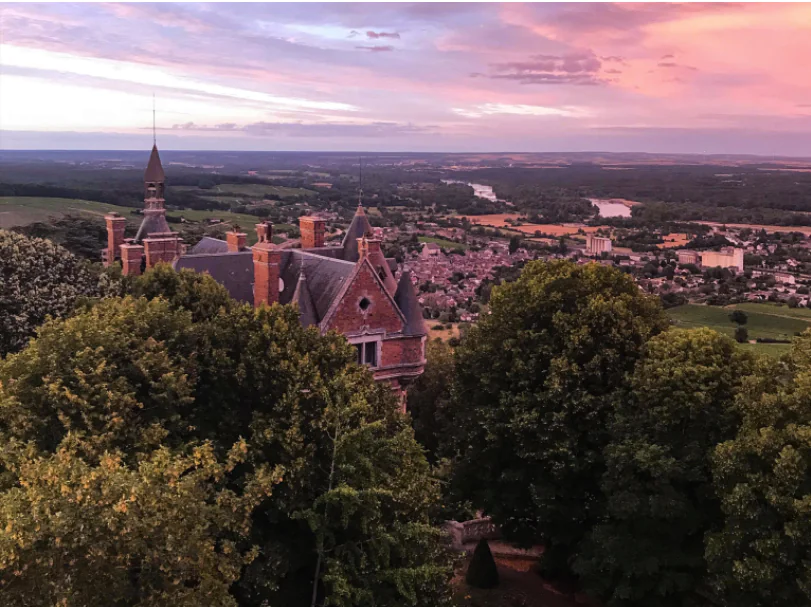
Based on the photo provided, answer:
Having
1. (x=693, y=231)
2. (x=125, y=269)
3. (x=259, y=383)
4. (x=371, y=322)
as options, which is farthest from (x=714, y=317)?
(x=693, y=231)

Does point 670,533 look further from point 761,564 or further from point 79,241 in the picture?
point 79,241

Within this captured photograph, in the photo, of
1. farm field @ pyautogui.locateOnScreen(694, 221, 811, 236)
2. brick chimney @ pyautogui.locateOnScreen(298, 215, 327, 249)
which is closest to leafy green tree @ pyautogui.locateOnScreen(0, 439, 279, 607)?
brick chimney @ pyautogui.locateOnScreen(298, 215, 327, 249)

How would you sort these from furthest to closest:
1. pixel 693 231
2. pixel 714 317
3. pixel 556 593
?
pixel 693 231
pixel 714 317
pixel 556 593

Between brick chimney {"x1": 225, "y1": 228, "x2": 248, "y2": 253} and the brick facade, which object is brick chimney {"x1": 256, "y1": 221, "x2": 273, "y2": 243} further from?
brick chimney {"x1": 225, "y1": 228, "x2": 248, "y2": 253}

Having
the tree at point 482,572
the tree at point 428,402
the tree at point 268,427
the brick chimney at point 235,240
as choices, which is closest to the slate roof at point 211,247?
the brick chimney at point 235,240

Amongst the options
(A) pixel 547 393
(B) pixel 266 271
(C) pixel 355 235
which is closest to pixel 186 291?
(B) pixel 266 271
